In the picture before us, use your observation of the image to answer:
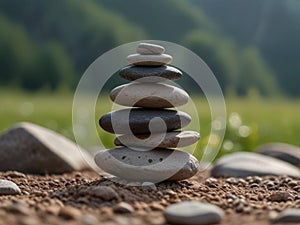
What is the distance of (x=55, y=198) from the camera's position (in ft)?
18.5

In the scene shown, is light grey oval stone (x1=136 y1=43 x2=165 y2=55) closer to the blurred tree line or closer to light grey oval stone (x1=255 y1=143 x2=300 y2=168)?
light grey oval stone (x1=255 y1=143 x2=300 y2=168)

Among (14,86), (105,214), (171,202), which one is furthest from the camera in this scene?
(14,86)

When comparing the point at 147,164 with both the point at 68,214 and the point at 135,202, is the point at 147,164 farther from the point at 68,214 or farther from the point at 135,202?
the point at 68,214

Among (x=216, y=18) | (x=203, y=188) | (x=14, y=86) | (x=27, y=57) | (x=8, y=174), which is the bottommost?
(x=8, y=174)

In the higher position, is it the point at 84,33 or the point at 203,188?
the point at 84,33

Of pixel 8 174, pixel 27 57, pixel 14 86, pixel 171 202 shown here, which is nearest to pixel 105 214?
pixel 171 202

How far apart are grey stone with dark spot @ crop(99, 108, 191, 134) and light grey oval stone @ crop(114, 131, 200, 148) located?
0.07 m

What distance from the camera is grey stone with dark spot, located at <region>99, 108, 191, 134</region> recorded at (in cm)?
638

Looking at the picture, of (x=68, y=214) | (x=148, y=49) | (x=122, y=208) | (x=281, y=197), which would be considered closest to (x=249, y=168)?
(x=281, y=197)

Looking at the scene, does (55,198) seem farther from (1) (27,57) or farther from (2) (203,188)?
(1) (27,57)

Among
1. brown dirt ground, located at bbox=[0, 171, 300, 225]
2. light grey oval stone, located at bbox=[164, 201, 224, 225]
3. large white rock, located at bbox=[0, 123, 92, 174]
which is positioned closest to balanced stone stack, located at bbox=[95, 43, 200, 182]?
brown dirt ground, located at bbox=[0, 171, 300, 225]

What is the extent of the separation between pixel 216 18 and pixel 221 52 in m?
6.57

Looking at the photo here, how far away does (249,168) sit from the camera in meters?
8.99

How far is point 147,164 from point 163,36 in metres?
51.8
